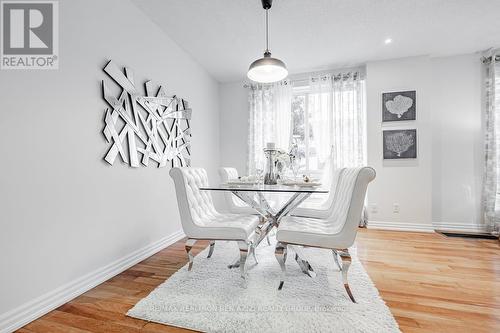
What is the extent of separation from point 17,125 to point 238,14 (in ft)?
7.26

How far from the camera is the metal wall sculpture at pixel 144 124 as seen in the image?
7.00 ft

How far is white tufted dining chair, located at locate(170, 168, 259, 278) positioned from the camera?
1.91 meters

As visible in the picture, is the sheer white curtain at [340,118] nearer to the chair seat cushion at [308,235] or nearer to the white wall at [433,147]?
the white wall at [433,147]

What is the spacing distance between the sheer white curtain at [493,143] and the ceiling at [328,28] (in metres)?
0.37

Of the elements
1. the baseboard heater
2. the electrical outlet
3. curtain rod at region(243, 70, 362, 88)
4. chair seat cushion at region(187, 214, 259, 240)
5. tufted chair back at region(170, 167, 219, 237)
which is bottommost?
the baseboard heater

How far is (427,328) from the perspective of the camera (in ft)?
4.61

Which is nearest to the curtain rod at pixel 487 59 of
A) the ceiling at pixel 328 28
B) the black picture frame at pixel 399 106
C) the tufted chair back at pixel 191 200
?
the ceiling at pixel 328 28

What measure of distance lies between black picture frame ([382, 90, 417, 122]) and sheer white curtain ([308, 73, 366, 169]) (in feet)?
1.06

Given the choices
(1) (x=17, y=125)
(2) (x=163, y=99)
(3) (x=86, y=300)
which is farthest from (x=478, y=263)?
(1) (x=17, y=125)

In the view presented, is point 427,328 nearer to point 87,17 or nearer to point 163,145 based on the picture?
point 163,145

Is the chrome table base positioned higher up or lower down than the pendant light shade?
lower down

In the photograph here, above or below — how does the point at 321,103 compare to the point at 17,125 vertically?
above

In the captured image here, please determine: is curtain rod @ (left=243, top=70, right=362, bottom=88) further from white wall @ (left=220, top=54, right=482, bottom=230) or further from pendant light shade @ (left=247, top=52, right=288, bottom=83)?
pendant light shade @ (left=247, top=52, right=288, bottom=83)

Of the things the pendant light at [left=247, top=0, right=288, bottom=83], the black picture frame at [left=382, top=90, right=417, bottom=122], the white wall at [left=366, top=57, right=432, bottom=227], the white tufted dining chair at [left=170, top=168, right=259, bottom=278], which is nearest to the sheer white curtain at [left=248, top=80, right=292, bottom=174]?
the white wall at [left=366, top=57, right=432, bottom=227]
